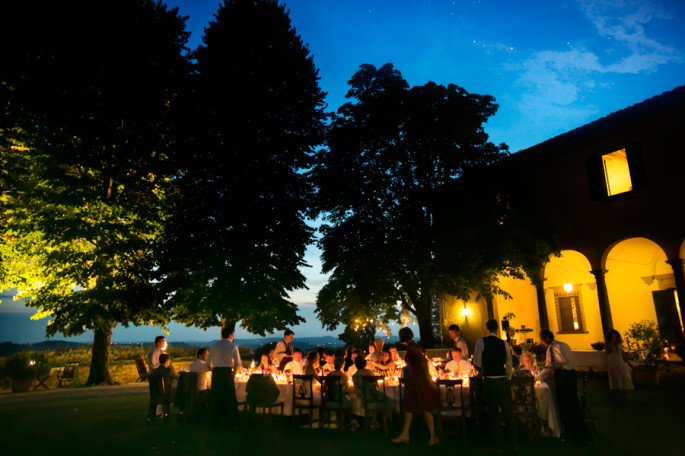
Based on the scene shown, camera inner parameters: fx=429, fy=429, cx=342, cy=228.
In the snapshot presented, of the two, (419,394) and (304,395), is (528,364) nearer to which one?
(419,394)

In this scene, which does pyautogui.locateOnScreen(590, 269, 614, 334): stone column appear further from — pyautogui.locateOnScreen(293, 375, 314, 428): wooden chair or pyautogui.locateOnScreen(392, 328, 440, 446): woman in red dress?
pyautogui.locateOnScreen(293, 375, 314, 428): wooden chair

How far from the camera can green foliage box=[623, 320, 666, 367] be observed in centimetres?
1228

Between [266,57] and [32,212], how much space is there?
11.0 metres

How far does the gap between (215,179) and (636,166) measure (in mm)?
15735

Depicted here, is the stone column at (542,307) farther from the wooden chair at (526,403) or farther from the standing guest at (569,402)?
the wooden chair at (526,403)

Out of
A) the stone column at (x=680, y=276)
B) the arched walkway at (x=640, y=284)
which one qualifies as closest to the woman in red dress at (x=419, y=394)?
the stone column at (x=680, y=276)

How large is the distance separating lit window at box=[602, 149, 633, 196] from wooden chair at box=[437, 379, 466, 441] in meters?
12.4

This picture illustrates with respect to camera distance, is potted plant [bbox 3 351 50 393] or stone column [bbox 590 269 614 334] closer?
stone column [bbox 590 269 614 334]

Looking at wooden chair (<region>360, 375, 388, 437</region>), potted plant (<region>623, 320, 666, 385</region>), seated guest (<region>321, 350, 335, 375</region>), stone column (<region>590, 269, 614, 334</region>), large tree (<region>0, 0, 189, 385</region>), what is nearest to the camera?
wooden chair (<region>360, 375, 388, 437</region>)

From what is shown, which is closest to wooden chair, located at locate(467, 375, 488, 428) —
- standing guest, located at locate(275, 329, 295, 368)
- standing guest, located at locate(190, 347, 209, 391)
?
standing guest, located at locate(275, 329, 295, 368)

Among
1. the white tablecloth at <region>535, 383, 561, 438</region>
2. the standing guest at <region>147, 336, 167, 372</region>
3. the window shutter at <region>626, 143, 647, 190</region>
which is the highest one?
the window shutter at <region>626, 143, 647, 190</region>

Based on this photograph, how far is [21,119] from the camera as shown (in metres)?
14.0

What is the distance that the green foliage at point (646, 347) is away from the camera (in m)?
12.3

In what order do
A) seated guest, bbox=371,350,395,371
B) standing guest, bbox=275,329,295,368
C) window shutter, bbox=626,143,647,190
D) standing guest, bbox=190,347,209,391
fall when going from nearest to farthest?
1. seated guest, bbox=371,350,395,371
2. standing guest, bbox=190,347,209,391
3. standing guest, bbox=275,329,295,368
4. window shutter, bbox=626,143,647,190
